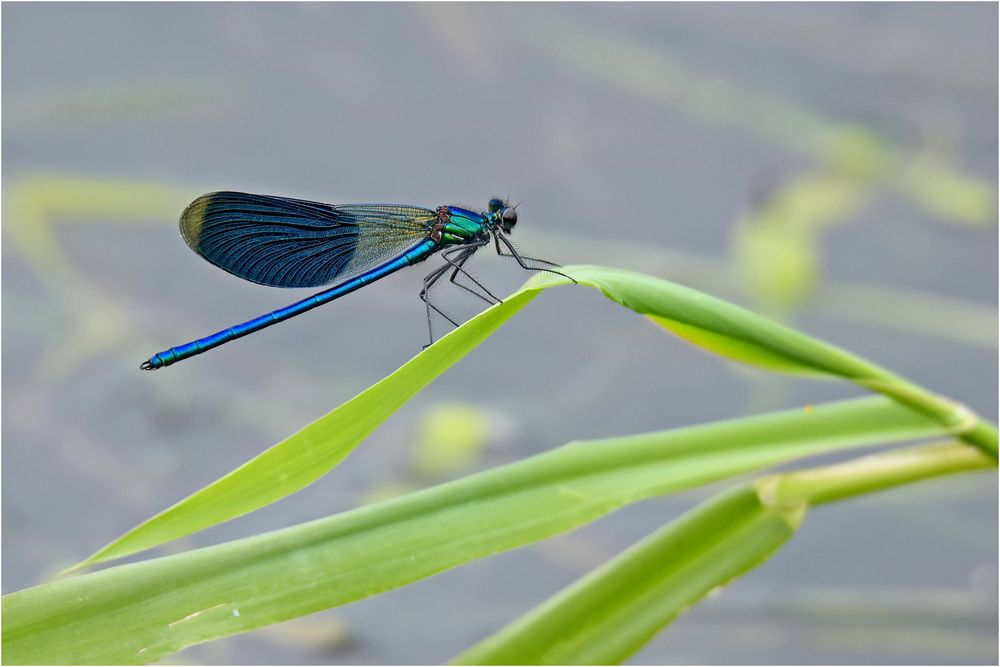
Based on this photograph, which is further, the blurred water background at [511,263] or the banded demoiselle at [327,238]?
the blurred water background at [511,263]

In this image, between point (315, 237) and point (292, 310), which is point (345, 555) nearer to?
point (292, 310)

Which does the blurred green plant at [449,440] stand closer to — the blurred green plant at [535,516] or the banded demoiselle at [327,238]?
the banded demoiselle at [327,238]

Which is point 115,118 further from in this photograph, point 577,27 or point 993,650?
point 993,650

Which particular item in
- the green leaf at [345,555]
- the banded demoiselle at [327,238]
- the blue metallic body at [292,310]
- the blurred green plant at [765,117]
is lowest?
the green leaf at [345,555]

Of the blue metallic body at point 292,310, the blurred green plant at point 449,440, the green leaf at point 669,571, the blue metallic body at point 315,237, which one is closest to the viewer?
the green leaf at point 669,571

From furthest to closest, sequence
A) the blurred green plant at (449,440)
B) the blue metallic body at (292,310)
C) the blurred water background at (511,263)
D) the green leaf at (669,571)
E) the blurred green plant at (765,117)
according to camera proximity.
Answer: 1. the blurred green plant at (765,117)
2. the blurred green plant at (449,440)
3. the blurred water background at (511,263)
4. the blue metallic body at (292,310)
5. the green leaf at (669,571)

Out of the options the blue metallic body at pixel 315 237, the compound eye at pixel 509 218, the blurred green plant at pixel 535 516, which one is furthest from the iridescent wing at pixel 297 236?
the blurred green plant at pixel 535 516

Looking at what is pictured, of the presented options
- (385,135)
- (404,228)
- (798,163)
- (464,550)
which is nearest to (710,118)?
(798,163)
